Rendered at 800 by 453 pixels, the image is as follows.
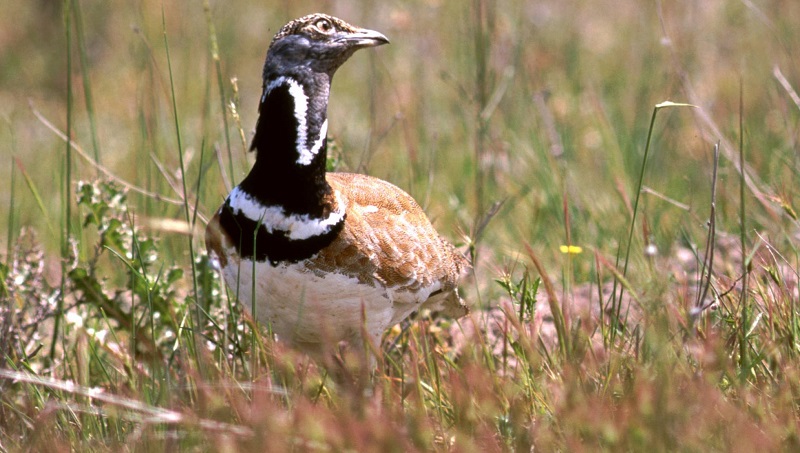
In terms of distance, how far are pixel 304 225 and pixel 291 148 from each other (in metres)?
0.24

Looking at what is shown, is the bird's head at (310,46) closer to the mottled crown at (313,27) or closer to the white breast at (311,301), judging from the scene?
the mottled crown at (313,27)

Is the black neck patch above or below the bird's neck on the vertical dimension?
below

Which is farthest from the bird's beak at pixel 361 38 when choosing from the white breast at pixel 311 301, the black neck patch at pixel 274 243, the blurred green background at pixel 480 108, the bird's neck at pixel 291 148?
the white breast at pixel 311 301

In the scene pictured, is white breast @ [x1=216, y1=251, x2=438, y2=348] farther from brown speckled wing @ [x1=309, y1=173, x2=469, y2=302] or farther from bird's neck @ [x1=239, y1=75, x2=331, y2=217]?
bird's neck @ [x1=239, y1=75, x2=331, y2=217]

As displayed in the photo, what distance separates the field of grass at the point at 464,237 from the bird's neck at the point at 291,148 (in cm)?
30

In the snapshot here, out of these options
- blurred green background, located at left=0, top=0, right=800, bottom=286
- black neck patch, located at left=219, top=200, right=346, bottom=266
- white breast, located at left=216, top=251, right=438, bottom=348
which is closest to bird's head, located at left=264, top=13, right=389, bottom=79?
blurred green background, located at left=0, top=0, right=800, bottom=286

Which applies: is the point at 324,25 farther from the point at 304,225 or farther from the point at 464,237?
the point at 464,237

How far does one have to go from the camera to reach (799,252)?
3.61 meters

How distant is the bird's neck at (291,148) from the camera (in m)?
3.21

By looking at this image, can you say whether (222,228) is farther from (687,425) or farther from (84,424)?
(687,425)

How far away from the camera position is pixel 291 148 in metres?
3.20

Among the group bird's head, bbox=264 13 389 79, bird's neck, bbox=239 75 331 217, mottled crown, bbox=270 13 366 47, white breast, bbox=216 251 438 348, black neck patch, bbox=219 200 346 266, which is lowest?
white breast, bbox=216 251 438 348

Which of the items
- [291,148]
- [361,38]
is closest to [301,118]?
[291,148]

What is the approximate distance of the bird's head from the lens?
323cm
